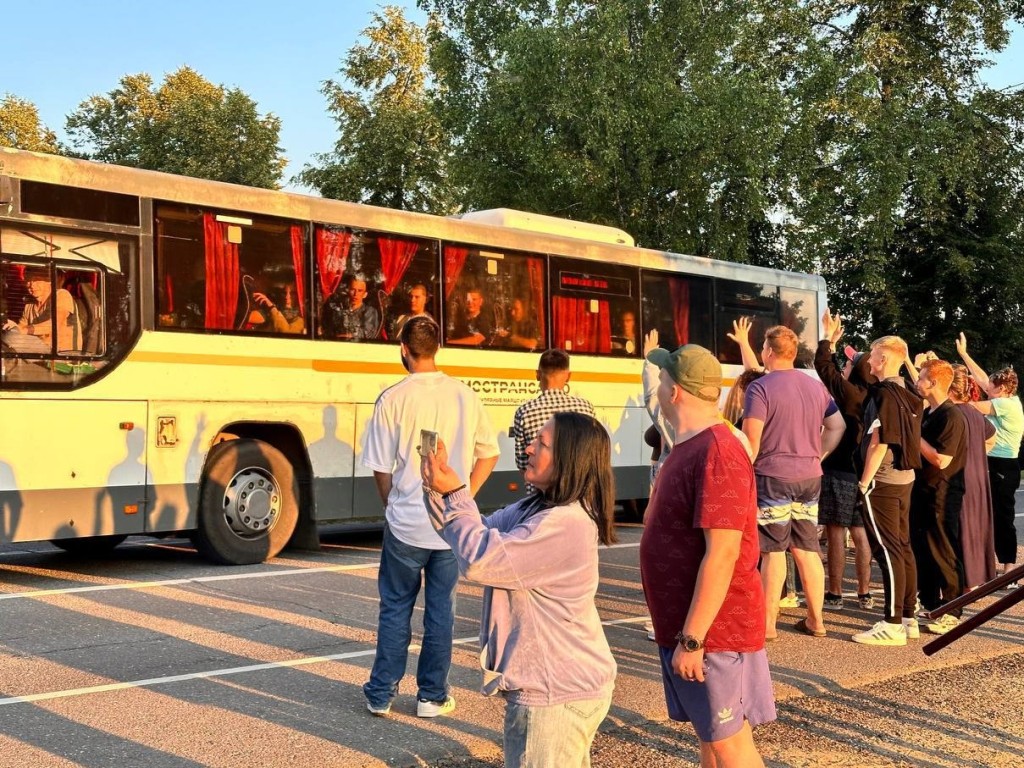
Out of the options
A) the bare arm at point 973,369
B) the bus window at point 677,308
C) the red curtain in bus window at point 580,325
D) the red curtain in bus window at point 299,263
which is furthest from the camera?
the bus window at point 677,308

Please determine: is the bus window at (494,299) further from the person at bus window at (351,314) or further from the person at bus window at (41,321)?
the person at bus window at (41,321)

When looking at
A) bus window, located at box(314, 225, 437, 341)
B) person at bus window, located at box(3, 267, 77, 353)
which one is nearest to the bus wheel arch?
bus window, located at box(314, 225, 437, 341)

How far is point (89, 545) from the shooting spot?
12.1 meters

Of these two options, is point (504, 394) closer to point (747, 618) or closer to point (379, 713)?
point (379, 713)

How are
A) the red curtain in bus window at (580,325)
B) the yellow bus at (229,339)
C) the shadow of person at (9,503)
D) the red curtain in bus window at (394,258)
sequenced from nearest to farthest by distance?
the shadow of person at (9,503) → the yellow bus at (229,339) → the red curtain in bus window at (394,258) → the red curtain in bus window at (580,325)

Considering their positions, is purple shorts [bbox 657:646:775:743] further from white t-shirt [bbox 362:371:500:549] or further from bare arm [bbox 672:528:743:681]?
white t-shirt [bbox 362:371:500:549]

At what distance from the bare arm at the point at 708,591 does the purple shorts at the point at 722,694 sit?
9cm

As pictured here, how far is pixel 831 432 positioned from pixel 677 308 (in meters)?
7.78

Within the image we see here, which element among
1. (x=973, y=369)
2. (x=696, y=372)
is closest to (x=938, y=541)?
(x=973, y=369)

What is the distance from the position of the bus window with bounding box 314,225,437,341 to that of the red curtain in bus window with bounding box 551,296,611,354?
186cm

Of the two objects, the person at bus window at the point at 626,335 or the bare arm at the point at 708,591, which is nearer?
the bare arm at the point at 708,591

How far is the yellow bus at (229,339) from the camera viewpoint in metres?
10.1

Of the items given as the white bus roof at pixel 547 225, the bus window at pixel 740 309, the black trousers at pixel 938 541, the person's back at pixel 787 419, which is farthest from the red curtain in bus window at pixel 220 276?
the bus window at pixel 740 309

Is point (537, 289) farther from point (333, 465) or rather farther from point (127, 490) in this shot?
point (127, 490)
